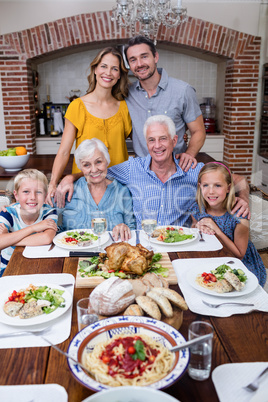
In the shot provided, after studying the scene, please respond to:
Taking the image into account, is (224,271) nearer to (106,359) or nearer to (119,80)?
(106,359)

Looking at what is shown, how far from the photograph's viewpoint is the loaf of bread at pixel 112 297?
1099 mm

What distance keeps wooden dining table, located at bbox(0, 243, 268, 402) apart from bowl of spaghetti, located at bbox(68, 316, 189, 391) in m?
0.07

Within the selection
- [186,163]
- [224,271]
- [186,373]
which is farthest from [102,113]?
[186,373]

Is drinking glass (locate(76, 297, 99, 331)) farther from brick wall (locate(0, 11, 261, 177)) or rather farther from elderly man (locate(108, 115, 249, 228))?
brick wall (locate(0, 11, 261, 177))

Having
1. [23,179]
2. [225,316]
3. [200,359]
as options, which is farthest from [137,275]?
[23,179]

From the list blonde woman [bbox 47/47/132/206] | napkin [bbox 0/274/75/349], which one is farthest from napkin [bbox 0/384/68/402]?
blonde woman [bbox 47/47/132/206]

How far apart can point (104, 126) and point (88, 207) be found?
29.0 inches

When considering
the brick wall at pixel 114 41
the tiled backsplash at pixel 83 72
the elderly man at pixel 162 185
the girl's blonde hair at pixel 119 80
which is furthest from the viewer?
the tiled backsplash at pixel 83 72

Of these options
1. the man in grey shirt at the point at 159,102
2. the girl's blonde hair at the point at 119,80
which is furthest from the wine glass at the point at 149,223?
the girl's blonde hair at the point at 119,80

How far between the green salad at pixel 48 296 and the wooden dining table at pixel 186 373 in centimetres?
5

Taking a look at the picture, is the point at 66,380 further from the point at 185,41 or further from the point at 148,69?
the point at 185,41

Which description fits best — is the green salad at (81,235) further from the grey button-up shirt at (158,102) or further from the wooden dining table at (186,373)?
the grey button-up shirt at (158,102)

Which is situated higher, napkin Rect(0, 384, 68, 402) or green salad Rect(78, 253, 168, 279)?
green salad Rect(78, 253, 168, 279)

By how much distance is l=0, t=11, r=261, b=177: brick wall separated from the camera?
15.6ft
